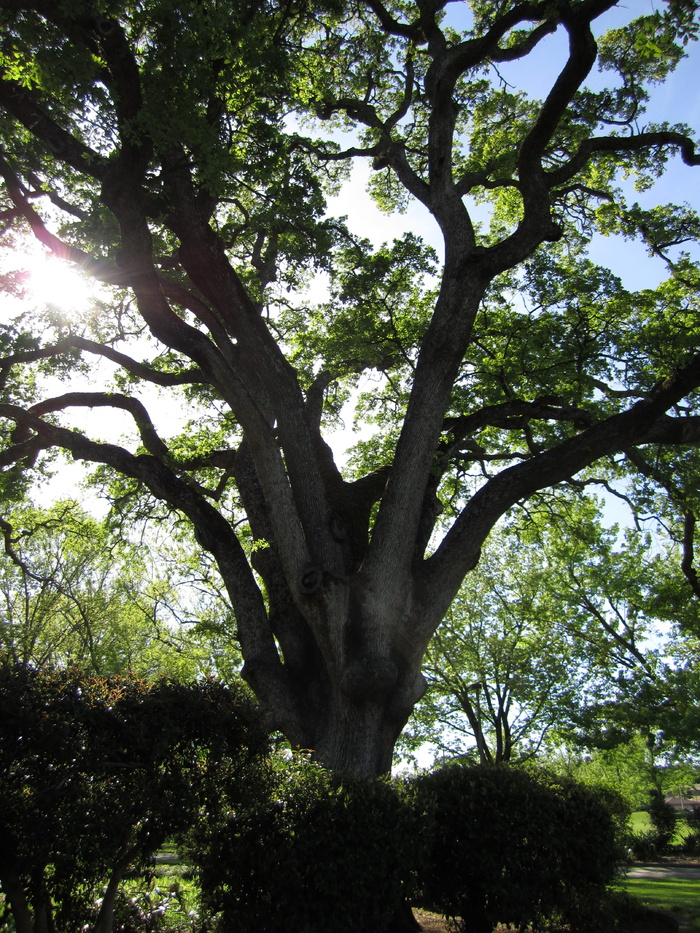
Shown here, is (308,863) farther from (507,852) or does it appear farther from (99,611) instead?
(99,611)

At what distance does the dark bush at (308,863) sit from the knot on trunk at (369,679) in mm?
1880

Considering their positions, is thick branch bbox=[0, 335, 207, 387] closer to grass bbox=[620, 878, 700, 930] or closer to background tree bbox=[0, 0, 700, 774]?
background tree bbox=[0, 0, 700, 774]

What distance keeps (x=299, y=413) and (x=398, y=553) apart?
2327mm

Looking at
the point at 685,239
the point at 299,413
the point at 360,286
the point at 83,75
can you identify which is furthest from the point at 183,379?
the point at 685,239

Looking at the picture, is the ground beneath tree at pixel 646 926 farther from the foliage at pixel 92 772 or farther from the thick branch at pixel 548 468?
the foliage at pixel 92 772

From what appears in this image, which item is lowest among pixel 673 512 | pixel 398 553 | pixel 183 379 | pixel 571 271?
pixel 398 553

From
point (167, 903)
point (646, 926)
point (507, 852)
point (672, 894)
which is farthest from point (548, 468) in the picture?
point (672, 894)

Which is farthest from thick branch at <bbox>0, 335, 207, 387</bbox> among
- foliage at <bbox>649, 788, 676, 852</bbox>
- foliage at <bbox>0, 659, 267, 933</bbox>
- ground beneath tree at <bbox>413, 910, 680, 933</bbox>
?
foliage at <bbox>649, 788, 676, 852</bbox>

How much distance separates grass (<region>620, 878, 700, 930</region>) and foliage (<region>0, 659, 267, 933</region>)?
18.2 ft

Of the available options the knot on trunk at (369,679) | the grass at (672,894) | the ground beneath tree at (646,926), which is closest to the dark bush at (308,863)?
the knot on trunk at (369,679)

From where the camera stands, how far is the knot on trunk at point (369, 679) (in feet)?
22.0

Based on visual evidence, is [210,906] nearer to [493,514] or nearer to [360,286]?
[493,514]

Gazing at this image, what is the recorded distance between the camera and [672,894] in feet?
31.6

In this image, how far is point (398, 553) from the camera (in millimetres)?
7414
